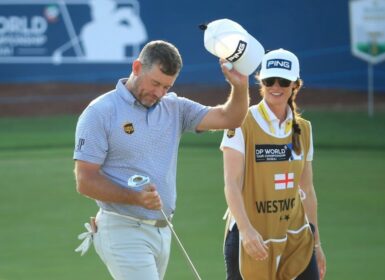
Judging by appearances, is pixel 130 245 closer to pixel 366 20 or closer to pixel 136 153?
pixel 136 153

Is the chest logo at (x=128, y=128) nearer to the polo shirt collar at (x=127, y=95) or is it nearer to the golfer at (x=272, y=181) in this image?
the polo shirt collar at (x=127, y=95)

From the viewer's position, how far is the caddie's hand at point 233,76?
5.98 meters

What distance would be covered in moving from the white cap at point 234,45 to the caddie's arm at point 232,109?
0.11 metres

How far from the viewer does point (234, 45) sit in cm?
578

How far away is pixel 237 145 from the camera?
648 cm

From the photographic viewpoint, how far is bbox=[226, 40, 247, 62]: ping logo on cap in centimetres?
579

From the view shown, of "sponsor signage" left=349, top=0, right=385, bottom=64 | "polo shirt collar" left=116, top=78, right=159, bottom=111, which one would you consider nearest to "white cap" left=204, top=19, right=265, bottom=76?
"polo shirt collar" left=116, top=78, right=159, bottom=111

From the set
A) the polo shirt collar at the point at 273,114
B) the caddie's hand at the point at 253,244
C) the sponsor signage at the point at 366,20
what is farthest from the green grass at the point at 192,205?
the caddie's hand at the point at 253,244

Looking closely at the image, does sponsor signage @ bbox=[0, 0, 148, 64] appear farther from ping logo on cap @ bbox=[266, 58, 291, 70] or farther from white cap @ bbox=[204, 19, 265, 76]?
white cap @ bbox=[204, 19, 265, 76]

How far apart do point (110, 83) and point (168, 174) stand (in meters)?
18.0

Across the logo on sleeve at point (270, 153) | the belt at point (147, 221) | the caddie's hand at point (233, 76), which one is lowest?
the belt at point (147, 221)

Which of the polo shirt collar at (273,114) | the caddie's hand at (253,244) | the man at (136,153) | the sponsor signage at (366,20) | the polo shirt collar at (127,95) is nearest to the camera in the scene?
the man at (136,153)

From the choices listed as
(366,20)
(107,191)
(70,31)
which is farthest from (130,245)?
(70,31)

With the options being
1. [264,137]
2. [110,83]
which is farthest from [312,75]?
[264,137]
